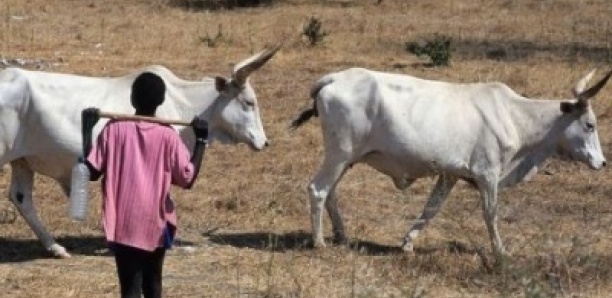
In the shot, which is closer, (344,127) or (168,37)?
(344,127)

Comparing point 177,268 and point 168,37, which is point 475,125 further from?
point 168,37

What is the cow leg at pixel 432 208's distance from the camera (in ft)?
31.2

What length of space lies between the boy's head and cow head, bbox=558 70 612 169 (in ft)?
12.8

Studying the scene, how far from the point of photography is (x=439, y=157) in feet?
30.4

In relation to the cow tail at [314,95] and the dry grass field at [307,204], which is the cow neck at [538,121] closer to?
the dry grass field at [307,204]

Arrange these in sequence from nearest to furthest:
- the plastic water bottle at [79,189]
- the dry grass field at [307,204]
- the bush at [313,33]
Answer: the plastic water bottle at [79,189]
the dry grass field at [307,204]
the bush at [313,33]

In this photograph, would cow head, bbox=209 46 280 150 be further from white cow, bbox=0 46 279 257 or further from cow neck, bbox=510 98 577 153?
cow neck, bbox=510 98 577 153

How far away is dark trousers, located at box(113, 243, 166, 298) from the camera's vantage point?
6496mm

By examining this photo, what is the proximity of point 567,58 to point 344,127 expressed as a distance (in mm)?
10433

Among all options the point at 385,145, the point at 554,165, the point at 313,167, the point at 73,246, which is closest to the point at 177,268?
the point at 73,246

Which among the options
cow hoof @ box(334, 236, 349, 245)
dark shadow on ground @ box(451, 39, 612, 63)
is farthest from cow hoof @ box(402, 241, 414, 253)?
dark shadow on ground @ box(451, 39, 612, 63)

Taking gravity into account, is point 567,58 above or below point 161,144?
below

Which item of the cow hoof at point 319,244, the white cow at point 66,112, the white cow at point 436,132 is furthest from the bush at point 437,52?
the cow hoof at point 319,244

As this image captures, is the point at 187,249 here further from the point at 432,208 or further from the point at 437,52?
the point at 437,52
